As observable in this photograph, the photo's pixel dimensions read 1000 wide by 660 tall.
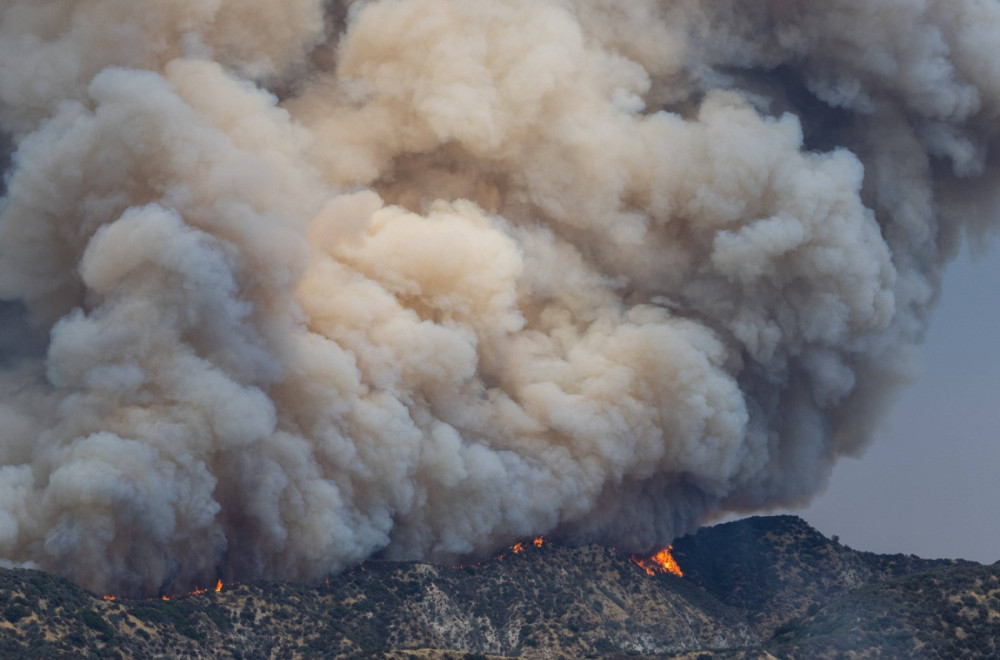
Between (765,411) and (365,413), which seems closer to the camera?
(365,413)

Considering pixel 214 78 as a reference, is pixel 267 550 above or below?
below

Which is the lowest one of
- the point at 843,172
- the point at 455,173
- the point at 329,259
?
the point at 329,259

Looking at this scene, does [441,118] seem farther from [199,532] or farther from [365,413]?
A: [199,532]

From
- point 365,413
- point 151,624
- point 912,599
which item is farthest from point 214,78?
point 912,599

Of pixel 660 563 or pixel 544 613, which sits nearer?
pixel 544 613

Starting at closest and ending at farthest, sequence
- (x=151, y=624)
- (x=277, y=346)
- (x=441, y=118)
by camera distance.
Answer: (x=151, y=624)
(x=277, y=346)
(x=441, y=118)

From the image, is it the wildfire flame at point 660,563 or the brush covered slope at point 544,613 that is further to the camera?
the wildfire flame at point 660,563
